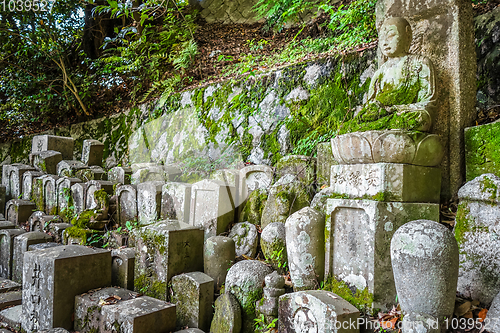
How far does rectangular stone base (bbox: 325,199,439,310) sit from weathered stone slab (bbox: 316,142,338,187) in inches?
39.8

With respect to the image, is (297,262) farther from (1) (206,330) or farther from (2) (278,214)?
(1) (206,330)

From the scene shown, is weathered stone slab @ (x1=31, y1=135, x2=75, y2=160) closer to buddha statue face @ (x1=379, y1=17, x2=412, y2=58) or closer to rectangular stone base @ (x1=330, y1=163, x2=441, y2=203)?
rectangular stone base @ (x1=330, y1=163, x2=441, y2=203)

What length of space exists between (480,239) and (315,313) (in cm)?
124

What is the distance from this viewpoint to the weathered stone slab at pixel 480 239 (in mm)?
2111

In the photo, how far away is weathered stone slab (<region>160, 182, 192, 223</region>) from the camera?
4.26 metres

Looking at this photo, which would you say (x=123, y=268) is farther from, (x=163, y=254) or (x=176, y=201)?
(x=176, y=201)

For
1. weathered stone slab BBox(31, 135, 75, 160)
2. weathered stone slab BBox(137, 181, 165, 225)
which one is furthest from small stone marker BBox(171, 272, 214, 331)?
weathered stone slab BBox(31, 135, 75, 160)

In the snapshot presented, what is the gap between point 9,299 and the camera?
13.1ft

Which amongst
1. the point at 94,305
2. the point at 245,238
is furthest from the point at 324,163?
the point at 94,305

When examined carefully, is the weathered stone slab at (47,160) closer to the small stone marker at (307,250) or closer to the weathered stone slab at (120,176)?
the weathered stone slab at (120,176)

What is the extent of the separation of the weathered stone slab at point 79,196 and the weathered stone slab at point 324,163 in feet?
12.8

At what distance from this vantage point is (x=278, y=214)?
139 inches

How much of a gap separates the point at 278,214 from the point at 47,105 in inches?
367

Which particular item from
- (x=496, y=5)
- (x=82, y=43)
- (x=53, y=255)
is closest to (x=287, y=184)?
(x=53, y=255)
